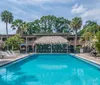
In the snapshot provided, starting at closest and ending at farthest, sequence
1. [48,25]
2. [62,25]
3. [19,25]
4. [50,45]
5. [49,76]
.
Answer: [49,76], [50,45], [19,25], [48,25], [62,25]

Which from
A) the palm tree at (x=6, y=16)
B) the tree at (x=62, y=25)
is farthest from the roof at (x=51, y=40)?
the tree at (x=62, y=25)

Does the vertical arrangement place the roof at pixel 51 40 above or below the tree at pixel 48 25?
below

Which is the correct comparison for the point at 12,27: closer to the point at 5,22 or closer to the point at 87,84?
the point at 5,22

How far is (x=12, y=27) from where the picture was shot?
50.4 metres

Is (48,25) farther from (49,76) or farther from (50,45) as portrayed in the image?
(49,76)

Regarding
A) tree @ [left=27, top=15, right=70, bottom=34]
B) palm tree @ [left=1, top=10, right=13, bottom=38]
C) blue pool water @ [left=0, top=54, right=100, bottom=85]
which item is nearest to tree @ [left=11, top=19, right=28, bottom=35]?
palm tree @ [left=1, top=10, right=13, bottom=38]

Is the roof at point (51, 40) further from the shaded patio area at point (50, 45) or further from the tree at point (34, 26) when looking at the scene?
the tree at point (34, 26)

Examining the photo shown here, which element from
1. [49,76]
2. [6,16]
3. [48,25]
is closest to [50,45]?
[48,25]

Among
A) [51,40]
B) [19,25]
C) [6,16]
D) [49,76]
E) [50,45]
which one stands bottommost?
[49,76]

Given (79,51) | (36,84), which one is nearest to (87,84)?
(36,84)

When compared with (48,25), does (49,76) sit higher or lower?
lower

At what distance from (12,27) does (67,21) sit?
15496 mm

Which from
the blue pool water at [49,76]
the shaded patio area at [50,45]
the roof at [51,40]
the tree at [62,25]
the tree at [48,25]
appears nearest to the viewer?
the blue pool water at [49,76]

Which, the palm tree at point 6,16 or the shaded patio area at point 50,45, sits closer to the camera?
the shaded patio area at point 50,45
